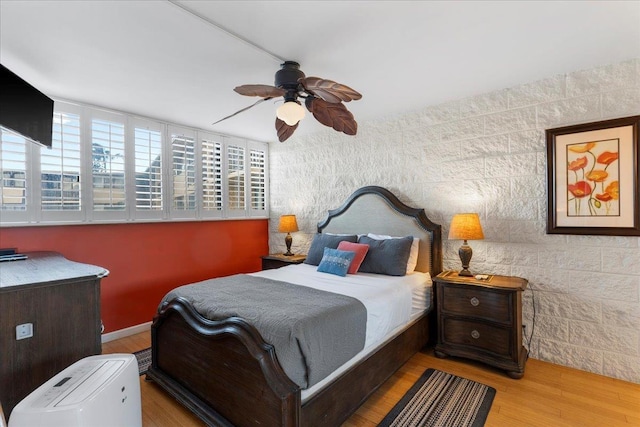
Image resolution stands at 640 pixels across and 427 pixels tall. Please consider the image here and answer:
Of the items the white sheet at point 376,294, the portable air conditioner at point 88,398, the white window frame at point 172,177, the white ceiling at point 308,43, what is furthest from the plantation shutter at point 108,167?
the portable air conditioner at point 88,398

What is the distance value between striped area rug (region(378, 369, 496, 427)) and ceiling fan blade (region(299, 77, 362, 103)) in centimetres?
217

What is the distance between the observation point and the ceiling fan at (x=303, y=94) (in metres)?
2.10

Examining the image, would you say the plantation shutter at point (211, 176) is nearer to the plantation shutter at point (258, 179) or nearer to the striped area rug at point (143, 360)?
the plantation shutter at point (258, 179)

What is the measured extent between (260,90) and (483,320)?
255 centimetres

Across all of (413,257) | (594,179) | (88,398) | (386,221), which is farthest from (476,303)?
(88,398)

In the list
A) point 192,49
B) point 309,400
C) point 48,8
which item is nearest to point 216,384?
point 309,400

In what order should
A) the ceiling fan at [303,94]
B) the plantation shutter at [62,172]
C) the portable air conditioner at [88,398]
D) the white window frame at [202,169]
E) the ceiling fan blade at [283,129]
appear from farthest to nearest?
the white window frame at [202,169] → the plantation shutter at [62,172] → the ceiling fan blade at [283,129] → the ceiling fan at [303,94] → the portable air conditioner at [88,398]

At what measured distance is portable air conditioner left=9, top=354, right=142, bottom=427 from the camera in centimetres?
133

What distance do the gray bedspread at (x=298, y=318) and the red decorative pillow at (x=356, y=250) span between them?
0.76m

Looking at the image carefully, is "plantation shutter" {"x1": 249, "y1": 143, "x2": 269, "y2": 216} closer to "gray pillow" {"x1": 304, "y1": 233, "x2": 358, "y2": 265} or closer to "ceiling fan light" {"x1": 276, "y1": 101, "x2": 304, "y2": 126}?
"gray pillow" {"x1": 304, "y1": 233, "x2": 358, "y2": 265}

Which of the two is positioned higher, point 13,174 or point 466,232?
point 13,174

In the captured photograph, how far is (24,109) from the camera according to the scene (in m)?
2.19

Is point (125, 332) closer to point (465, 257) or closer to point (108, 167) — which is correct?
point (108, 167)

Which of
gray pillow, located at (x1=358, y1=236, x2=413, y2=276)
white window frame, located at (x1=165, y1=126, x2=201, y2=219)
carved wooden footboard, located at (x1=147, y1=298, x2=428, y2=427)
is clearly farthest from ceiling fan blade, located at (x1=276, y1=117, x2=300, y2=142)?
white window frame, located at (x1=165, y1=126, x2=201, y2=219)
